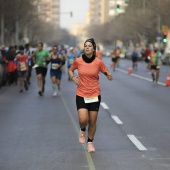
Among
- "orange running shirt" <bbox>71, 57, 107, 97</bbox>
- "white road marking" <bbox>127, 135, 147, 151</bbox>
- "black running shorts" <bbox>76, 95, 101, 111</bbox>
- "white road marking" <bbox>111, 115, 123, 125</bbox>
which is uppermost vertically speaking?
"orange running shirt" <bbox>71, 57, 107, 97</bbox>

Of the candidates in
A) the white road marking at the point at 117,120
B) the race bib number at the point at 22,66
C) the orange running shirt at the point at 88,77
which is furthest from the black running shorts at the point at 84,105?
the race bib number at the point at 22,66

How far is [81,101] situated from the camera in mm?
9273

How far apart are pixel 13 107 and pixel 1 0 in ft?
125

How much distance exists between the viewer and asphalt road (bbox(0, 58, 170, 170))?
28.2ft

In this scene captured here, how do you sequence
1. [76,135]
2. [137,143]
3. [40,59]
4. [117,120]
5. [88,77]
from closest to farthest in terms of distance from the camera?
[88,77] < [137,143] < [76,135] < [117,120] < [40,59]

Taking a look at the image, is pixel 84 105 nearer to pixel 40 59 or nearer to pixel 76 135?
pixel 76 135

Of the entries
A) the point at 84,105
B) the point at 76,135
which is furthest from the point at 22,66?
the point at 84,105

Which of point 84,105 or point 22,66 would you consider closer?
point 84,105

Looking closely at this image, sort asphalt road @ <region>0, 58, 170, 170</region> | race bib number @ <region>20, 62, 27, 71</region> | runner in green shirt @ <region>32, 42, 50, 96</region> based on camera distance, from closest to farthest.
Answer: asphalt road @ <region>0, 58, 170, 170</region> < runner in green shirt @ <region>32, 42, 50, 96</region> < race bib number @ <region>20, 62, 27, 71</region>

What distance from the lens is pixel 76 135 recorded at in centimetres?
1155

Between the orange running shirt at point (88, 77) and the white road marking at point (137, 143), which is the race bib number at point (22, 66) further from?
the orange running shirt at point (88, 77)

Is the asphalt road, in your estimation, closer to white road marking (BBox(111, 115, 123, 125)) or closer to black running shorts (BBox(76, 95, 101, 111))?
white road marking (BBox(111, 115, 123, 125))

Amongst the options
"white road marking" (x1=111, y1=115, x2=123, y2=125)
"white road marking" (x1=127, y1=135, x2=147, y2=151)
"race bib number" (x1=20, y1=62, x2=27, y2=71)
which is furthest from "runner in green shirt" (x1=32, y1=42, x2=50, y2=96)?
"white road marking" (x1=127, y1=135, x2=147, y2=151)

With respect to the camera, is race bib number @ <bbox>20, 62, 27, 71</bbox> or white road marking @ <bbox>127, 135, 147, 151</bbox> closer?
white road marking @ <bbox>127, 135, 147, 151</bbox>
